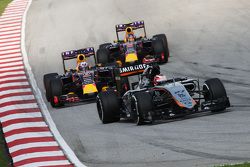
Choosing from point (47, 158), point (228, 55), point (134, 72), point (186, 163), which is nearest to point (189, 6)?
point (228, 55)

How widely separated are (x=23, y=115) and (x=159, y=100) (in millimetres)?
5486

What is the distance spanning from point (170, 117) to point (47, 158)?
3.22m

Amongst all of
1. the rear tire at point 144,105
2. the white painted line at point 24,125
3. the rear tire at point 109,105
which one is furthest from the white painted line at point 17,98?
the rear tire at point 144,105

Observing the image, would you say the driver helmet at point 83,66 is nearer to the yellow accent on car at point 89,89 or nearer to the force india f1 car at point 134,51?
the yellow accent on car at point 89,89

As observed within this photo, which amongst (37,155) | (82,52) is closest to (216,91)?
(37,155)

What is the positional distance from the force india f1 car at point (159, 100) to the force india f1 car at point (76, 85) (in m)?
4.40

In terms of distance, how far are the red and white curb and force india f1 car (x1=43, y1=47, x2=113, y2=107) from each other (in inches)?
23.0

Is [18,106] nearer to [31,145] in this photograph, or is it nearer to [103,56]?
[103,56]

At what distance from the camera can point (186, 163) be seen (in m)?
13.9

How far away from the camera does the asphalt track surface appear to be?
602 inches

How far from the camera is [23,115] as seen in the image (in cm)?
2288

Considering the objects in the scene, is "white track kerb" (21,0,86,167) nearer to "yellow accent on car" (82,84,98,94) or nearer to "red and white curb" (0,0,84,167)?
"red and white curb" (0,0,84,167)

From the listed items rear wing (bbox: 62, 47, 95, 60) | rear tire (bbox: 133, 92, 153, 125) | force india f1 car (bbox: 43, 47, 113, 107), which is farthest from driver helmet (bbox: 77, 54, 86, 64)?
rear tire (bbox: 133, 92, 153, 125)

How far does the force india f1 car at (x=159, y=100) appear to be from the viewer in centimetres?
1842
